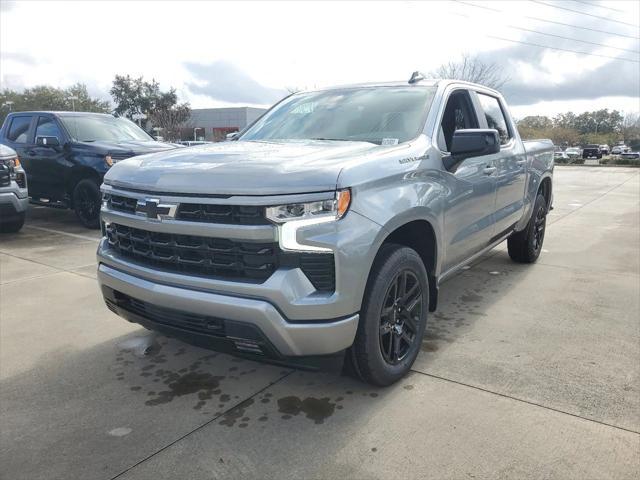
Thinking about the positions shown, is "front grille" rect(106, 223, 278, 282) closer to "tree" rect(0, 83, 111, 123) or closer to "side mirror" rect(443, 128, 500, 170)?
"side mirror" rect(443, 128, 500, 170)

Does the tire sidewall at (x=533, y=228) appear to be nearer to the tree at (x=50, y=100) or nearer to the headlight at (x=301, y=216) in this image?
the headlight at (x=301, y=216)

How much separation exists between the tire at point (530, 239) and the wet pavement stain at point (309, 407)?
384cm

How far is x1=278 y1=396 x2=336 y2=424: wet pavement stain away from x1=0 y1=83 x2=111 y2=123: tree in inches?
2693

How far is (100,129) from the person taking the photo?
9.09 m

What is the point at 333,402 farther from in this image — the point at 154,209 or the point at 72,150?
the point at 72,150

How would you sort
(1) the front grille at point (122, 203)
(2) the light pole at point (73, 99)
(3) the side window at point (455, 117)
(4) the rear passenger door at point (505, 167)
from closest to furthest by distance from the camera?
(1) the front grille at point (122, 203) → (3) the side window at point (455, 117) → (4) the rear passenger door at point (505, 167) → (2) the light pole at point (73, 99)

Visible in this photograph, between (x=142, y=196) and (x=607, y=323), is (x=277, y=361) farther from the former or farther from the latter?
(x=607, y=323)

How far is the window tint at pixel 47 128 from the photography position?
8.82 metres

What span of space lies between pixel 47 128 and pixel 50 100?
65644 mm

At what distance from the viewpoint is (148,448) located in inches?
102

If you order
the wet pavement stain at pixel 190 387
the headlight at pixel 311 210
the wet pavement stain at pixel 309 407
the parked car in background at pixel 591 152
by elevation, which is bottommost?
the parked car in background at pixel 591 152

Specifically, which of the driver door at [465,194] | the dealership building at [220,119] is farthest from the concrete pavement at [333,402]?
the dealership building at [220,119]

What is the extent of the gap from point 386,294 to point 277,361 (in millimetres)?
702

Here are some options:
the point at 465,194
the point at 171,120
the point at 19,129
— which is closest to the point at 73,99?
the point at 171,120
